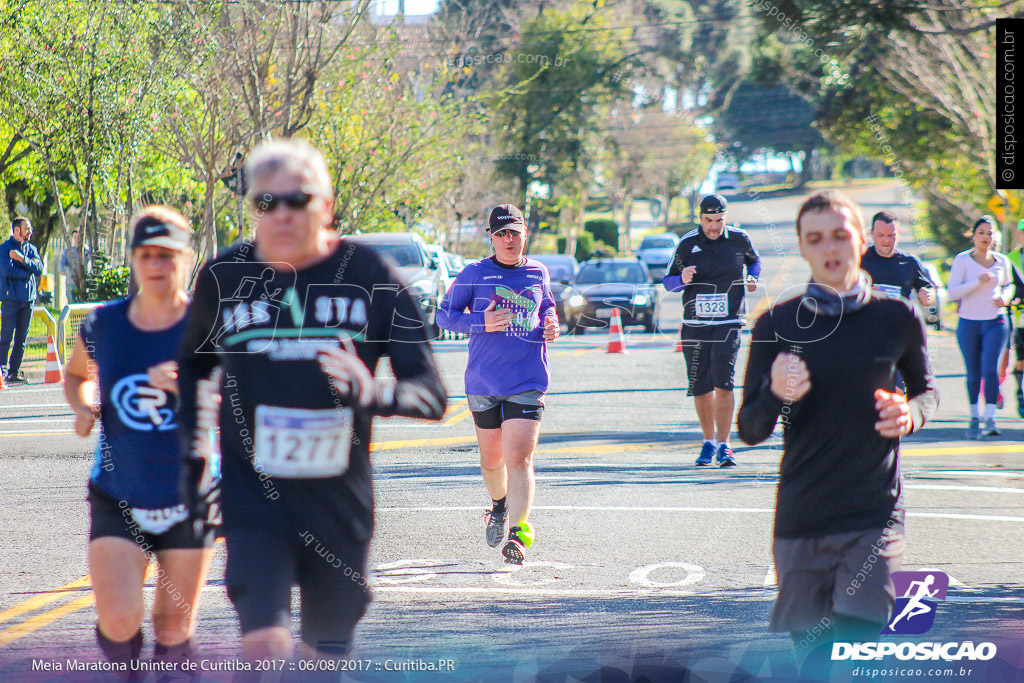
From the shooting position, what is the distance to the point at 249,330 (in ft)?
11.3

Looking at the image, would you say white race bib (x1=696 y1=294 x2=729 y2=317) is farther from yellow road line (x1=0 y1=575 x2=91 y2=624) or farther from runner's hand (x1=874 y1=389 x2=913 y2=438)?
runner's hand (x1=874 y1=389 x2=913 y2=438)

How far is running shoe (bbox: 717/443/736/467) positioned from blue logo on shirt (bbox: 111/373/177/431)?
22.2 feet

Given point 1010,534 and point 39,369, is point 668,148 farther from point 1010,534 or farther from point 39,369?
point 1010,534

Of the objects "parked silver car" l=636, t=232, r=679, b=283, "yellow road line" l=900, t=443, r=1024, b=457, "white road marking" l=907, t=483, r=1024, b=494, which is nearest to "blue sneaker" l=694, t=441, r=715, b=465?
"white road marking" l=907, t=483, r=1024, b=494

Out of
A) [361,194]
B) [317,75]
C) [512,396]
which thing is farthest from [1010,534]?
[361,194]

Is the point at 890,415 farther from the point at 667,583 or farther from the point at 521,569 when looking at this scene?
the point at 521,569

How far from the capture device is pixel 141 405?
4.21 m

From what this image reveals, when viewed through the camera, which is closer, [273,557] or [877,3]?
[273,557]

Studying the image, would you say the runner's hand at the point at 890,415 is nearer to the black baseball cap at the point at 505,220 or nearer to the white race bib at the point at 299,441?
the white race bib at the point at 299,441

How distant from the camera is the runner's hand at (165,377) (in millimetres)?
4148

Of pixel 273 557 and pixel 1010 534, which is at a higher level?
pixel 273 557

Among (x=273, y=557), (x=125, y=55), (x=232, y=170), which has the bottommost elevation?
(x=273, y=557)

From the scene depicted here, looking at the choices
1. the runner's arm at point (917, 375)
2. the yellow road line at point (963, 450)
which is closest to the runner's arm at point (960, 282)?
the yellow road line at point (963, 450)

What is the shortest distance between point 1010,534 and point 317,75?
60.1 ft
